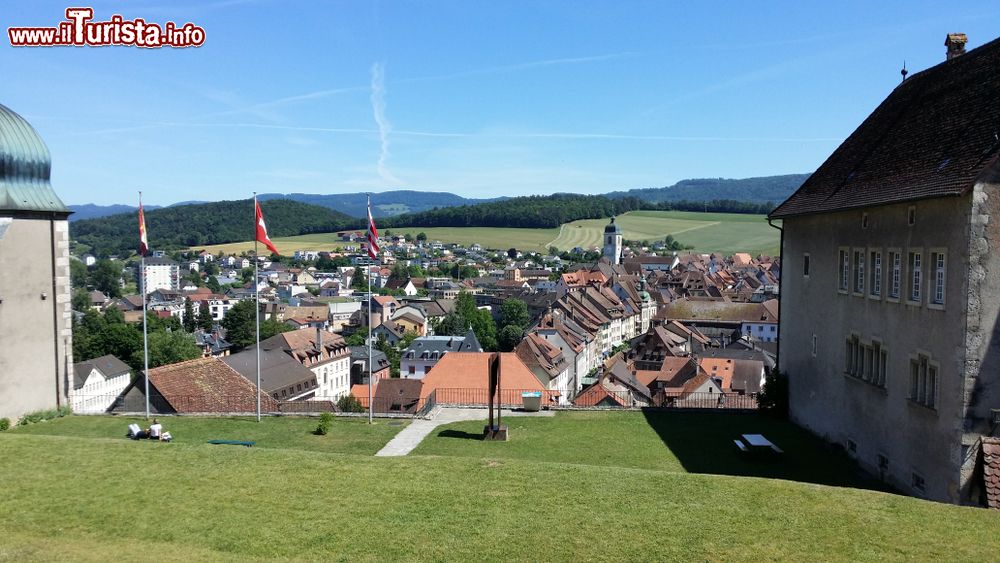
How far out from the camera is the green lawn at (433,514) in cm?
1197

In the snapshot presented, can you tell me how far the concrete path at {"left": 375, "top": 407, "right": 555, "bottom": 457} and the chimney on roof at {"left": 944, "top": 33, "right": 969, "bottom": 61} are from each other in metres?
17.6

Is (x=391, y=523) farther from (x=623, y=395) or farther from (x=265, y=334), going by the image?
(x=265, y=334)

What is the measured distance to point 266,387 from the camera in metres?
51.8

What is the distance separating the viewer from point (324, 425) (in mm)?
22484

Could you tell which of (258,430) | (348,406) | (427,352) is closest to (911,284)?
(258,430)

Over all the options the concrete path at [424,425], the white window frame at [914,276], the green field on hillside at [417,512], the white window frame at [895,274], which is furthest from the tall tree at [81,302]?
the white window frame at [914,276]

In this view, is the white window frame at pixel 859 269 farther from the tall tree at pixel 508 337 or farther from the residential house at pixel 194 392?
the tall tree at pixel 508 337

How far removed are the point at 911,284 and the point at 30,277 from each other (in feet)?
75.6

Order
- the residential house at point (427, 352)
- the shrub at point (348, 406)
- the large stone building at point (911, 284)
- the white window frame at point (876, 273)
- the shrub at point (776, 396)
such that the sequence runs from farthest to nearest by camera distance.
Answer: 1. the residential house at point (427, 352)
2. the shrub at point (348, 406)
3. the shrub at point (776, 396)
4. the white window frame at point (876, 273)
5. the large stone building at point (911, 284)

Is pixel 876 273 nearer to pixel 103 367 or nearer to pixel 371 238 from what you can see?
pixel 371 238

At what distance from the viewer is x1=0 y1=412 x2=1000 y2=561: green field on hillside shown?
39.3 feet

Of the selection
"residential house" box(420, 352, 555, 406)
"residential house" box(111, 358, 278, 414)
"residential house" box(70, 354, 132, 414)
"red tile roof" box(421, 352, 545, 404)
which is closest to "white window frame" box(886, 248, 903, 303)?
"residential house" box(111, 358, 278, 414)

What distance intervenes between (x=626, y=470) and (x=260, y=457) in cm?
835

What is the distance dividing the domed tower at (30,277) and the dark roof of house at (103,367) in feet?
169
